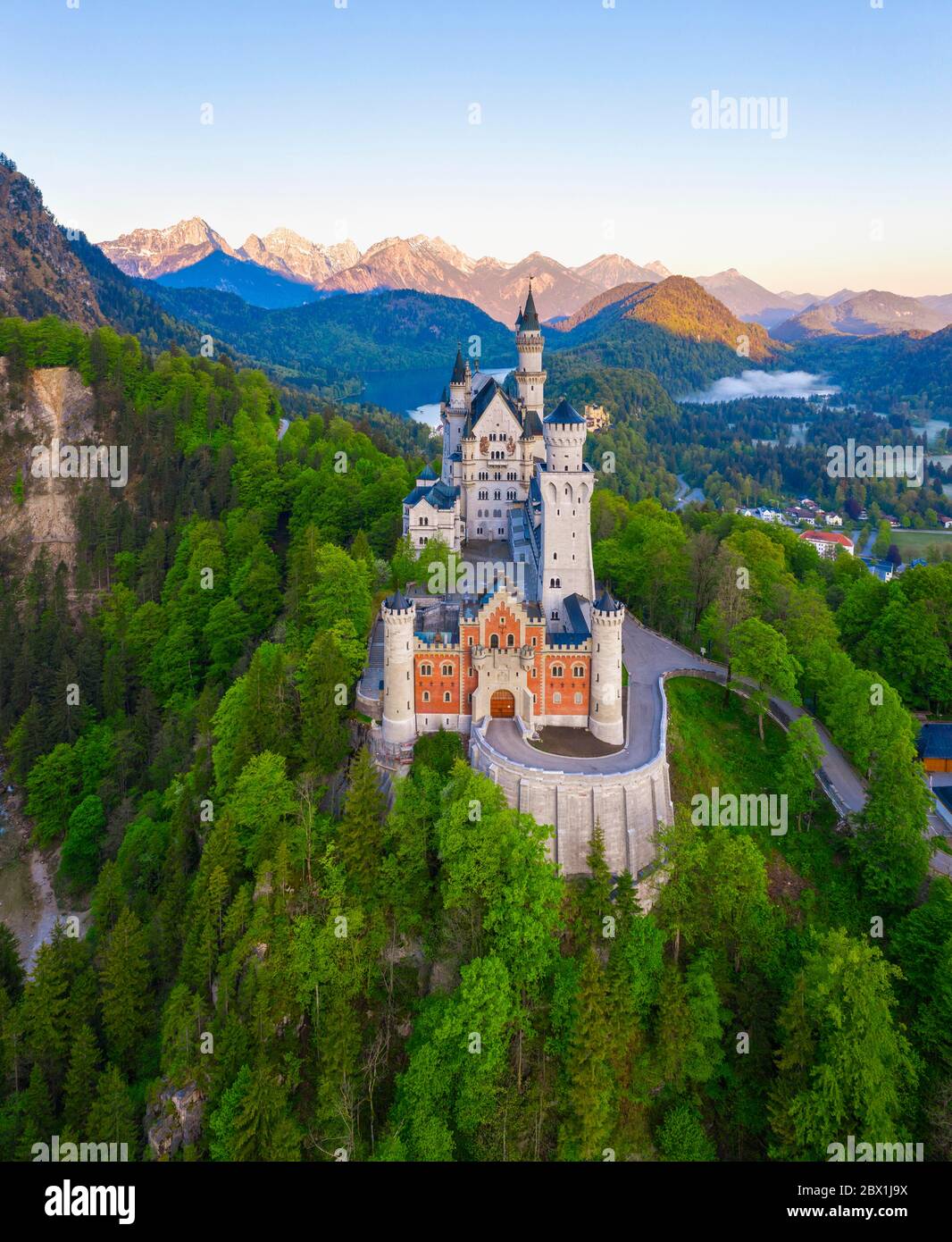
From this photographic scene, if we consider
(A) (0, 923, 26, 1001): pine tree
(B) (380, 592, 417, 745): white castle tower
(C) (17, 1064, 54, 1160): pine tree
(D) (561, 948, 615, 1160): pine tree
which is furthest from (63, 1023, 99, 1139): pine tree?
(D) (561, 948, 615, 1160): pine tree

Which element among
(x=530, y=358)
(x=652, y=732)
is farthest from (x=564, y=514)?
(x=530, y=358)

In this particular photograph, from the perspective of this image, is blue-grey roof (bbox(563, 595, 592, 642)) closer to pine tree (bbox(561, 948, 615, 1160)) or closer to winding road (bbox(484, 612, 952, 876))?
winding road (bbox(484, 612, 952, 876))

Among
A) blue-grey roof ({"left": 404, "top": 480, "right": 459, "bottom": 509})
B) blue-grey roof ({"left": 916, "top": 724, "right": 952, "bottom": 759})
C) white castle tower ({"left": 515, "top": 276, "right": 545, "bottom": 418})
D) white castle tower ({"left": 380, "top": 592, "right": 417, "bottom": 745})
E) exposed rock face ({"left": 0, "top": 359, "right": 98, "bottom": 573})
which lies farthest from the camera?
exposed rock face ({"left": 0, "top": 359, "right": 98, "bottom": 573})

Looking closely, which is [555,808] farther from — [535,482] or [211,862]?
[535,482]

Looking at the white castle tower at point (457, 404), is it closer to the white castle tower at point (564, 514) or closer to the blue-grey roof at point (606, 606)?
the white castle tower at point (564, 514)

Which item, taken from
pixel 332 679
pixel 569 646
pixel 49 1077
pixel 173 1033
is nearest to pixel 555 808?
pixel 569 646

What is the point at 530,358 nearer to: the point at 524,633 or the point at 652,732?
the point at 524,633
